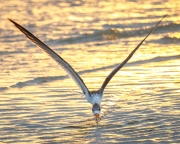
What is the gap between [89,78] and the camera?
44.5 ft

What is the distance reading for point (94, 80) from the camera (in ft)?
43.9

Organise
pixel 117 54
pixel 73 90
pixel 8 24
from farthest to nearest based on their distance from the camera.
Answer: pixel 8 24, pixel 117 54, pixel 73 90

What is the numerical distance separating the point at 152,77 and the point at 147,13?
1166cm

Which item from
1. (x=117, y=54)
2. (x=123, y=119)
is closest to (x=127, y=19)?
(x=117, y=54)

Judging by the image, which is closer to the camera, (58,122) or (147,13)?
(58,122)

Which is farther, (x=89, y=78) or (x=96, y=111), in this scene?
(x=89, y=78)

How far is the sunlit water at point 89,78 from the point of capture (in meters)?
9.54

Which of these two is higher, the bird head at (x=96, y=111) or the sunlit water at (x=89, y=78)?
the bird head at (x=96, y=111)

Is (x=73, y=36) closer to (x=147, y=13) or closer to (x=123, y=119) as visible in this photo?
(x=147, y=13)

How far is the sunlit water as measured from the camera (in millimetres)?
9539

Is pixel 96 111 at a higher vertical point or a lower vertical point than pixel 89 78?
higher

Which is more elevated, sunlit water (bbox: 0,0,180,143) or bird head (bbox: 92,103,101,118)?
bird head (bbox: 92,103,101,118)

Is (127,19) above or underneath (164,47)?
underneath

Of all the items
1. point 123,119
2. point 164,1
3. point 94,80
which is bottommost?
point 164,1
